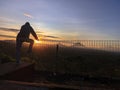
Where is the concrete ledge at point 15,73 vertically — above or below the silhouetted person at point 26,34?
below

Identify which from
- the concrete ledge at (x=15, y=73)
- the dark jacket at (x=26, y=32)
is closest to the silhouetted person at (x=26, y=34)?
the dark jacket at (x=26, y=32)

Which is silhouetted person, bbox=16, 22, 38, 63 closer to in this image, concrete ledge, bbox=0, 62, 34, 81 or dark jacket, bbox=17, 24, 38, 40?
dark jacket, bbox=17, 24, 38, 40

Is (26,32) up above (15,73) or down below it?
above

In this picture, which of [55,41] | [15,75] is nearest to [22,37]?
[15,75]

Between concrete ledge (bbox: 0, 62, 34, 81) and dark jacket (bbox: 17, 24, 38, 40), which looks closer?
concrete ledge (bbox: 0, 62, 34, 81)

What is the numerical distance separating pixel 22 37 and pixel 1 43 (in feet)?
18.2

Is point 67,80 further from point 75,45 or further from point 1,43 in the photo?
point 1,43

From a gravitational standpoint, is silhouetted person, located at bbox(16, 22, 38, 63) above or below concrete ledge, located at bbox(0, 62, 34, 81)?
above

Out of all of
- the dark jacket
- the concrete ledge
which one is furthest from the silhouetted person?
the concrete ledge

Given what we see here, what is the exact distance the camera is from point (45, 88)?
601 centimetres

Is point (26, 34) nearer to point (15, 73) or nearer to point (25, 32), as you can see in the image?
point (25, 32)

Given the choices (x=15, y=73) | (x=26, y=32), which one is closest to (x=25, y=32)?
(x=26, y=32)

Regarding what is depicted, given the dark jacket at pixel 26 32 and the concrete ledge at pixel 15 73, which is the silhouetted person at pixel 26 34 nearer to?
the dark jacket at pixel 26 32

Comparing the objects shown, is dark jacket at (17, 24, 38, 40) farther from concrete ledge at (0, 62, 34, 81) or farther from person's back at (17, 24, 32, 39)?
concrete ledge at (0, 62, 34, 81)
